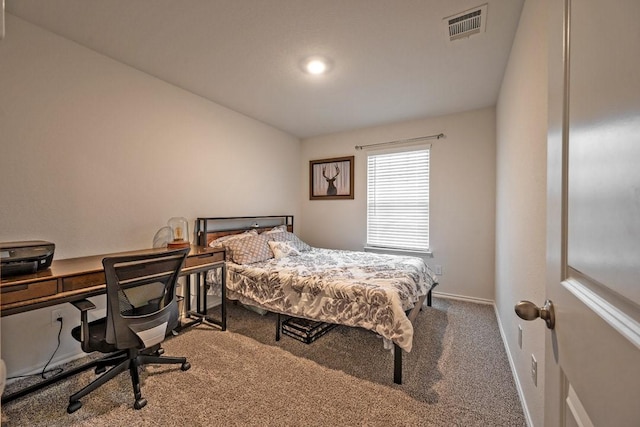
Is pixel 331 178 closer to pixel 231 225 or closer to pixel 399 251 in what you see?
pixel 399 251

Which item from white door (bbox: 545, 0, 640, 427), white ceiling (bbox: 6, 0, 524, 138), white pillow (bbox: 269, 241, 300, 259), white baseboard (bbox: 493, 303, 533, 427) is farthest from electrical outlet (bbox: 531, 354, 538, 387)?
white pillow (bbox: 269, 241, 300, 259)

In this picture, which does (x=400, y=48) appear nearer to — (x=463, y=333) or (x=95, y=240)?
(x=463, y=333)

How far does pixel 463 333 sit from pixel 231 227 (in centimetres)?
291

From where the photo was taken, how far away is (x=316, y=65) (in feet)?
8.20

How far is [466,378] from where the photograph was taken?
1.97m

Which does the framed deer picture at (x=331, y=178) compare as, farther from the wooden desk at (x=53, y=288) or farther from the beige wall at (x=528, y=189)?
the wooden desk at (x=53, y=288)

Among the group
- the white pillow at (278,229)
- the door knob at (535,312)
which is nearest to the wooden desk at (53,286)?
the white pillow at (278,229)

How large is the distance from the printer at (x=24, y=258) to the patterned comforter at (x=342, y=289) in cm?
147

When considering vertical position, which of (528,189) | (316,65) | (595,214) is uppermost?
(316,65)

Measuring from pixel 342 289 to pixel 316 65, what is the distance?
2.01 meters

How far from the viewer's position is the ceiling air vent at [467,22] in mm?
1848

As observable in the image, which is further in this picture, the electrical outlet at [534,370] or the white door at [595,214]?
the electrical outlet at [534,370]

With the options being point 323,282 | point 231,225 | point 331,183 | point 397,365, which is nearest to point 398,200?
point 331,183

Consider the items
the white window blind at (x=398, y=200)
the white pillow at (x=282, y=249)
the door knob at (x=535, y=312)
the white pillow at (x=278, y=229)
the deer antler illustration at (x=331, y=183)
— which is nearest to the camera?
the door knob at (x=535, y=312)
